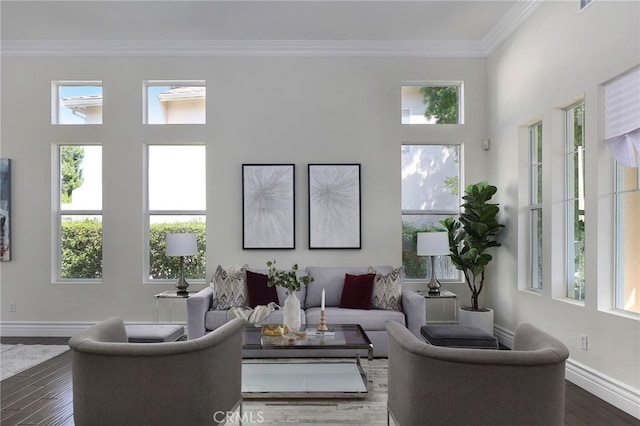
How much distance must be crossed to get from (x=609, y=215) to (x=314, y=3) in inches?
129

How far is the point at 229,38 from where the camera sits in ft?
18.4

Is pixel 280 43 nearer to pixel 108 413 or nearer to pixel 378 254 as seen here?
pixel 378 254

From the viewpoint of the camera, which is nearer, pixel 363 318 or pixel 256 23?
pixel 363 318

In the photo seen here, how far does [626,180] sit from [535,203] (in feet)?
4.59

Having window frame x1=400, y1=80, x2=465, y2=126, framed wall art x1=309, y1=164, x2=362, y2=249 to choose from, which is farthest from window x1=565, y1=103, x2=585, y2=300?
framed wall art x1=309, y1=164, x2=362, y2=249

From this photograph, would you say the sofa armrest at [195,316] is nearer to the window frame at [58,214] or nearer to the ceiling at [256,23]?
the window frame at [58,214]

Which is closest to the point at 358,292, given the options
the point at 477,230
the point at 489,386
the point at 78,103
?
the point at 477,230

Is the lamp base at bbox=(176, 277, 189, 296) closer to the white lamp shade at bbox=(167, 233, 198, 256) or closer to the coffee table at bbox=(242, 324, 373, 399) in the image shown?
the white lamp shade at bbox=(167, 233, 198, 256)

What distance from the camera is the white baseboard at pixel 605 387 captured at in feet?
10.6

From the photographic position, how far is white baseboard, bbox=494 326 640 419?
3.22m

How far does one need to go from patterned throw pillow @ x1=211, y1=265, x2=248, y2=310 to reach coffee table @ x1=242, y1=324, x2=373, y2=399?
66 cm

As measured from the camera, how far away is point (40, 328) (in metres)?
5.71

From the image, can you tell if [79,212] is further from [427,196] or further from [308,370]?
[427,196]

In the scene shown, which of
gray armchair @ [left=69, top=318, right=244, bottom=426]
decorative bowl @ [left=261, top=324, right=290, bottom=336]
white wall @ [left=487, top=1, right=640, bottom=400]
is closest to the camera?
gray armchair @ [left=69, top=318, right=244, bottom=426]
